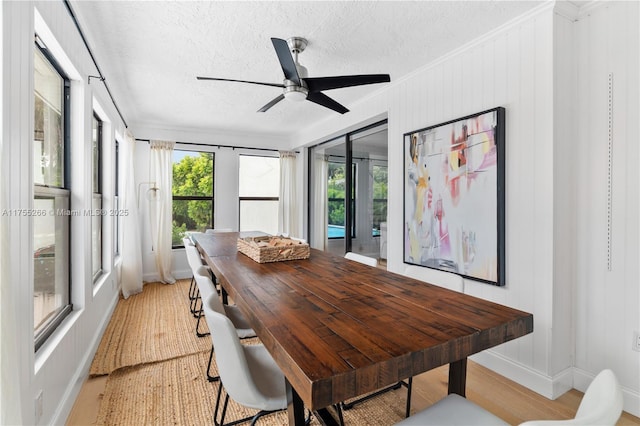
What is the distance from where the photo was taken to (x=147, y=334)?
3.04m

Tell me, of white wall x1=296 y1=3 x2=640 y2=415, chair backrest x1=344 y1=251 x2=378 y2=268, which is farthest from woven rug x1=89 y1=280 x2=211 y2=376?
white wall x1=296 y1=3 x2=640 y2=415

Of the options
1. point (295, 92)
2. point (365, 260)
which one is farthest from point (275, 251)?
point (295, 92)

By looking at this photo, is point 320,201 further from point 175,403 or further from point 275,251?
point 175,403

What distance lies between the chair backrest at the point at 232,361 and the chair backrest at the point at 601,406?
0.90 m

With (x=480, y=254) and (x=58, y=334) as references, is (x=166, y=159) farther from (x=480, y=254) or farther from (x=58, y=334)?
(x=480, y=254)

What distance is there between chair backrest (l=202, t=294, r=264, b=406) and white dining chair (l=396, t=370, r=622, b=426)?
22.3 inches

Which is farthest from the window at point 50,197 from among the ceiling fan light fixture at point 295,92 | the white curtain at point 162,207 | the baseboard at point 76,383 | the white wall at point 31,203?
the white curtain at point 162,207

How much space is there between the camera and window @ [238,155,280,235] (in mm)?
5785

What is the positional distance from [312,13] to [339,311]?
194 centimetres

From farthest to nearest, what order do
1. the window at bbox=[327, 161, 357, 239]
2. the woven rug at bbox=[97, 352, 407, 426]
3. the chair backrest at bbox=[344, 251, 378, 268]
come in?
the window at bbox=[327, 161, 357, 239] → the chair backrest at bbox=[344, 251, 378, 268] → the woven rug at bbox=[97, 352, 407, 426]

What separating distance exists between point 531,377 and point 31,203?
3.05m

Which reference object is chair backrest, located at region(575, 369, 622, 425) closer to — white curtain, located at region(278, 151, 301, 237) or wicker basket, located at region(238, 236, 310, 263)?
wicker basket, located at region(238, 236, 310, 263)

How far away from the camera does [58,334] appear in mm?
1856

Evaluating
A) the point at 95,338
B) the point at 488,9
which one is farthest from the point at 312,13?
the point at 95,338
